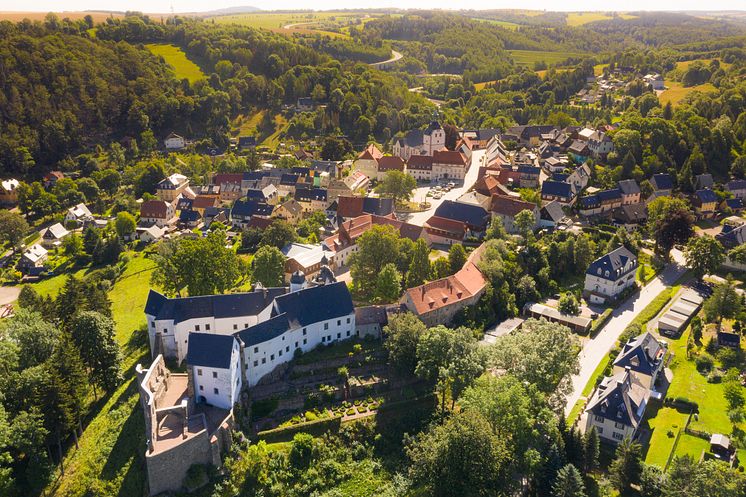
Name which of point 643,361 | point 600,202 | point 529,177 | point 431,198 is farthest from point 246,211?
point 643,361

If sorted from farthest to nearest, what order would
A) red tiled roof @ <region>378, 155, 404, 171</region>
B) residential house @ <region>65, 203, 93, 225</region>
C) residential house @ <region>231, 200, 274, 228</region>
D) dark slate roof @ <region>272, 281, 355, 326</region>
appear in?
red tiled roof @ <region>378, 155, 404, 171</region>
residential house @ <region>65, 203, 93, 225</region>
residential house @ <region>231, 200, 274, 228</region>
dark slate roof @ <region>272, 281, 355, 326</region>

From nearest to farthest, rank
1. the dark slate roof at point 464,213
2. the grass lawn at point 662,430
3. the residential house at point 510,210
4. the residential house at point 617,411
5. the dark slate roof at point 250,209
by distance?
the grass lawn at point 662,430 < the residential house at point 617,411 < the dark slate roof at point 464,213 < the residential house at point 510,210 < the dark slate roof at point 250,209

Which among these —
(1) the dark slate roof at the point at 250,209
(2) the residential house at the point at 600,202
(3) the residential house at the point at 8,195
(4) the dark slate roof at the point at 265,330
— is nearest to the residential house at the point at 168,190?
(1) the dark slate roof at the point at 250,209

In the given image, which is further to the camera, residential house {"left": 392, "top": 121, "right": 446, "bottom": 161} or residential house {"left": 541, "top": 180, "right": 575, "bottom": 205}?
residential house {"left": 392, "top": 121, "right": 446, "bottom": 161}

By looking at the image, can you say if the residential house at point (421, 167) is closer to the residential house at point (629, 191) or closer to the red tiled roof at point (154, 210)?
the residential house at point (629, 191)

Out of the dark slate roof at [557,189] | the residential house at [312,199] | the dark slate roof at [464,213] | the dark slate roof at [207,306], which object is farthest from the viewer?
the residential house at [312,199]

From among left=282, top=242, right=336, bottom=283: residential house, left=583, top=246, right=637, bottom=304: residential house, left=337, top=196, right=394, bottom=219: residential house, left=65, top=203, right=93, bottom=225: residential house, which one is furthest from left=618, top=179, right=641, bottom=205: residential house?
left=65, top=203, right=93, bottom=225: residential house

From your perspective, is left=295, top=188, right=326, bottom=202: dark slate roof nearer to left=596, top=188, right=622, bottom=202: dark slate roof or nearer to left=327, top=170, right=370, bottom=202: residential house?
left=327, top=170, right=370, bottom=202: residential house

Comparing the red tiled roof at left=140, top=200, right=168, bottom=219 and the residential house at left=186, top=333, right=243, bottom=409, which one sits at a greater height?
the residential house at left=186, top=333, right=243, bottom=409
